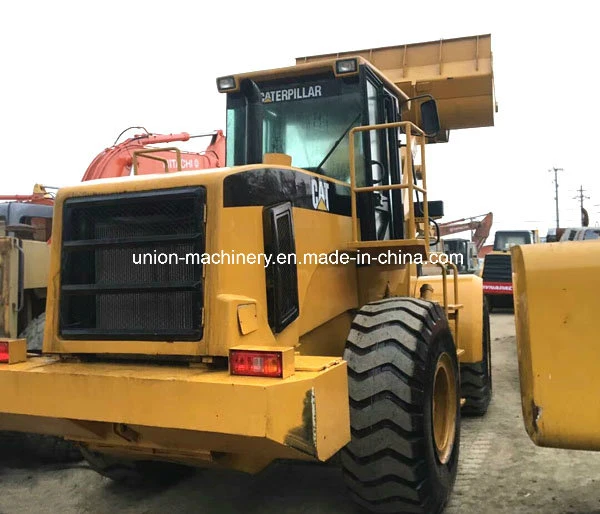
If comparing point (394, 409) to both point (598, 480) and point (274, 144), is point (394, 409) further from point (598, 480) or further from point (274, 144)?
point (274, 144)

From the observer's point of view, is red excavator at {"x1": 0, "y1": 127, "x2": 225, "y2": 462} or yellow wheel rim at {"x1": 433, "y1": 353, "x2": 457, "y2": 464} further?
red excavator at {"x1": 0, "y1": 127, "x2": 225, "y2": 462}

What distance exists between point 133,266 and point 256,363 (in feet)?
3.28

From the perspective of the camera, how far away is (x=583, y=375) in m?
2.80

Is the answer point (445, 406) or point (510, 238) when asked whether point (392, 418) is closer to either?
point (445, 406)

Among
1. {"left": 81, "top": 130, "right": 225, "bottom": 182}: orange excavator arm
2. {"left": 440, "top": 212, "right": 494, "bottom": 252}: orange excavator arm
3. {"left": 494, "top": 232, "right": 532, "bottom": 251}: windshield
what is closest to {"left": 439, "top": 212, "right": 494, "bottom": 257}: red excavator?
{"left": 440, "top": 212, "right": 494, "bottom": 252}: orange excavator arm

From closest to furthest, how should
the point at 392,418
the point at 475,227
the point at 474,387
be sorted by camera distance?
the point at 392,418, the point at 474,387, the point at 475,227

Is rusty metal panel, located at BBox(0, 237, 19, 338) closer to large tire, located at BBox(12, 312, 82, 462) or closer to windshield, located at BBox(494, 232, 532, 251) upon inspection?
large tire, located at BBox(12, 312, 82, 462)

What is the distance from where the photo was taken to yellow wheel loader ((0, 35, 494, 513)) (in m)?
2.82

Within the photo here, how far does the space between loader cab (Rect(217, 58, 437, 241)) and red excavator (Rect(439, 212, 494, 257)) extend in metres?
28.6

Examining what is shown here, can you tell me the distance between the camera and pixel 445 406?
14.1 feet

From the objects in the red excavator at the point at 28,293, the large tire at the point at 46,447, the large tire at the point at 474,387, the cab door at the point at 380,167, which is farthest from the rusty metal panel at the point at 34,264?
the large tire at the point at 474,387

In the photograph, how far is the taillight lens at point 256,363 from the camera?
9.09 ft

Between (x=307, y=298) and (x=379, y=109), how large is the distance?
178 cm

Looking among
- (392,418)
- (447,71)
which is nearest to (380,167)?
(392,418)
